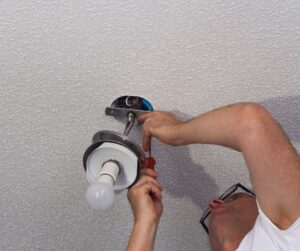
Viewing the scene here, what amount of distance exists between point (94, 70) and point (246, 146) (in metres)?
0.30

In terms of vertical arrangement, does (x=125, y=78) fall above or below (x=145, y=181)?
above

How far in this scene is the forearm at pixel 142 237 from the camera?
743 millimetres

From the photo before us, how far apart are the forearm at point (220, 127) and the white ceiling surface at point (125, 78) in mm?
95

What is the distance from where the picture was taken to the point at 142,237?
2.44ft

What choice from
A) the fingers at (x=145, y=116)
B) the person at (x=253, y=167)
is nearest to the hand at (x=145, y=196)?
the person at (x=253, y=167)

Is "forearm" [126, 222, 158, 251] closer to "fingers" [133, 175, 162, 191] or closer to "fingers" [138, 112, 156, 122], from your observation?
"fingers" [133, 175, 162, 191]

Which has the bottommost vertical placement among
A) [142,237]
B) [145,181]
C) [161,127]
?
[142,237]

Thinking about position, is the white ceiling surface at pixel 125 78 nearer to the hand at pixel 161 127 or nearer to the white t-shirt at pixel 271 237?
the hand at pixel 161 127

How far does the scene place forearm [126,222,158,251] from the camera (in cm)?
74

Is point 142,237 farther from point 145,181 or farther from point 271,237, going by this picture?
point 271,237

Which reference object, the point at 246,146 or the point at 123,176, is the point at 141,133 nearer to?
the point at 123,176

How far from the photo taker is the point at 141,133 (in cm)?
83

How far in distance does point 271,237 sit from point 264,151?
0.54ft

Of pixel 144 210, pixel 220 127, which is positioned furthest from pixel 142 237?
pixel 220 127
